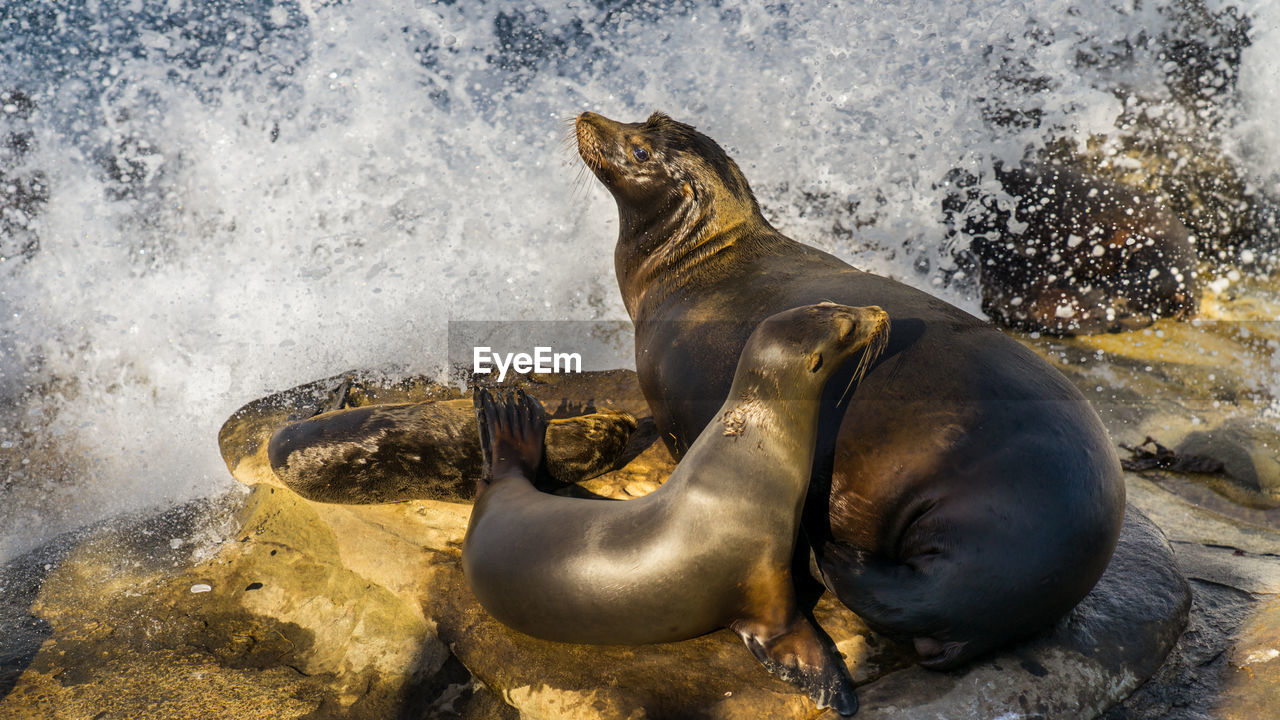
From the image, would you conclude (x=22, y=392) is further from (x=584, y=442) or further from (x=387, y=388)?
(x=584, y=442)

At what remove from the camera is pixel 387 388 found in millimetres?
5695

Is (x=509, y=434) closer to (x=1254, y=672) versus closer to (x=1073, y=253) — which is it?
(x=1254, y=672)

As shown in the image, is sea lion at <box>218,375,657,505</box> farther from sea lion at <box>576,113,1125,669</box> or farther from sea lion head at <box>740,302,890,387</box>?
sea lion head at <box>740,302,890,387</box>

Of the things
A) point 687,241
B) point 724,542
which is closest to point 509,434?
point 724,542

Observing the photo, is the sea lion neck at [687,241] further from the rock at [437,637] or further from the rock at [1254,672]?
the rock at [1254,672]

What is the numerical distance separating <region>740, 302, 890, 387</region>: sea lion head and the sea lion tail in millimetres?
1191

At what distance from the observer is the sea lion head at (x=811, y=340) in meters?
3.23

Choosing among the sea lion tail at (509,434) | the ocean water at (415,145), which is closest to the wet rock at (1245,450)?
the ocean water at (415,145)

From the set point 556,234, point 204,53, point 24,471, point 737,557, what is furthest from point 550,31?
point 737,557

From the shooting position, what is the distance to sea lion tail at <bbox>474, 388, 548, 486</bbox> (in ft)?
13.1

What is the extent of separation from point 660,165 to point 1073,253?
15.0 feet

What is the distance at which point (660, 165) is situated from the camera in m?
4.90

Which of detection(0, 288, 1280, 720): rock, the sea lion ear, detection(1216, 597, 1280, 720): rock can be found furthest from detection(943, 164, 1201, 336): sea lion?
detection(1216, 597, 1280, 720): rock

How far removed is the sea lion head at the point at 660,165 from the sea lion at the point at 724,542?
67.3 inches
